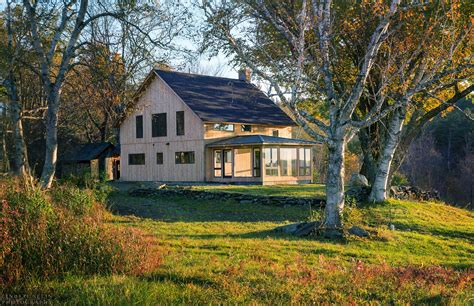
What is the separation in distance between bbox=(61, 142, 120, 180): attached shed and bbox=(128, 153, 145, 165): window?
3030 mm

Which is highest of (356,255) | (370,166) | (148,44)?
(148,44)

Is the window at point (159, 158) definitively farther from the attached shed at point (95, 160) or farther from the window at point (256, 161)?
the window at point (256, 161)

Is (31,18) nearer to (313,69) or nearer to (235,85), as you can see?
(313,69)

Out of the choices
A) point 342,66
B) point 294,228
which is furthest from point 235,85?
point 294,228

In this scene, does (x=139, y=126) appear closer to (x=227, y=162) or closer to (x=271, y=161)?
(x=227, y=162)

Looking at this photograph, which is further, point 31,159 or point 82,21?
point 31,159

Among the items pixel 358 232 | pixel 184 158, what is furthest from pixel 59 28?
pixel 184 158

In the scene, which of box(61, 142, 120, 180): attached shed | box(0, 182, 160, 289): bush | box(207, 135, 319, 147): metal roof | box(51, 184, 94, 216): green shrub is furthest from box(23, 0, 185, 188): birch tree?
box(61, 142, 120, 180): attached shed

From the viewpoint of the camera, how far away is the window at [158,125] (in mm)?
33281

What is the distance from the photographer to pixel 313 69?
632 inches

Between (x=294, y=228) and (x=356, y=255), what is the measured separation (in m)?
2.66

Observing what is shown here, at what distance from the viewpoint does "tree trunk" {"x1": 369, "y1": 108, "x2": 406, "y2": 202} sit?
18.0 meters

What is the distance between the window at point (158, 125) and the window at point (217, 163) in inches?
163

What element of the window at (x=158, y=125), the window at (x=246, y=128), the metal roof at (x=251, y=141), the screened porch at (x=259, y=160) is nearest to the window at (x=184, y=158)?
the screened porch at (x=259, y=160)
